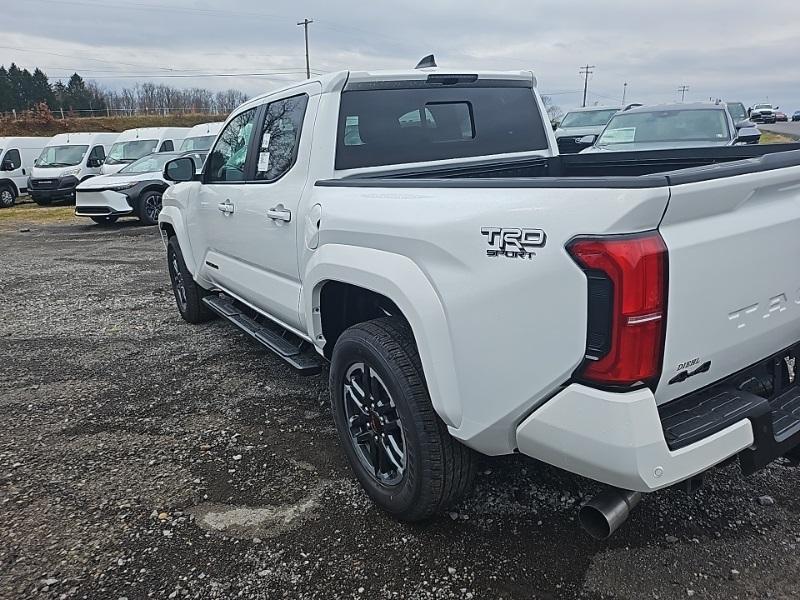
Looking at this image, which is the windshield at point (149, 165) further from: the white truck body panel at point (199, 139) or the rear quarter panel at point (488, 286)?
the rear quarter panel at point (488, 286)

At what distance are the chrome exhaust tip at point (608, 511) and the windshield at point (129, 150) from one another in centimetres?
1677

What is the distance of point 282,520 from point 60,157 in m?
20.0

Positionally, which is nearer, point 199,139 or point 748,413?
point 748,413

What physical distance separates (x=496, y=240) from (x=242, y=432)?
2.31 m

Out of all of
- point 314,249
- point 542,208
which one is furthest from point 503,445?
point 314,249

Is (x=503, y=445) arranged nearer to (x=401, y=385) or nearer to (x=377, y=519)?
(x=401, y=385)

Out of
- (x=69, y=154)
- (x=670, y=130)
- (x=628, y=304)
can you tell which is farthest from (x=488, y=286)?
(x=69, y=154)

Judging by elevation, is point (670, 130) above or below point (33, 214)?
above

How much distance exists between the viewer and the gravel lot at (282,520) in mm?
2393

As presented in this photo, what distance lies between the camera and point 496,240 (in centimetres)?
197

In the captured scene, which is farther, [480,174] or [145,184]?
[145,184]

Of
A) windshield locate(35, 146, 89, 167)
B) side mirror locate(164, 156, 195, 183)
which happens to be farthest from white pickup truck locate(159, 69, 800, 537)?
windshield locate(35, 146, 89, 167)

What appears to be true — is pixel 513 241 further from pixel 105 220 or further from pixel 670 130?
pixel 105 220

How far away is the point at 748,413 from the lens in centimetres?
200
